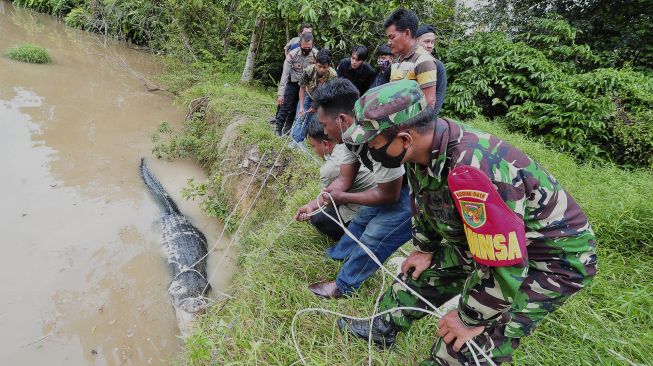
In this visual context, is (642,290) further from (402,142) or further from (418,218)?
(402,142)

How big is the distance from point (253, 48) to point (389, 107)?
25.1ft

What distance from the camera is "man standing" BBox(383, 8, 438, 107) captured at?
297cm

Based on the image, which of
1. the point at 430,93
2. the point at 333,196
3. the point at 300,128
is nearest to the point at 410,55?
the point at 430,93

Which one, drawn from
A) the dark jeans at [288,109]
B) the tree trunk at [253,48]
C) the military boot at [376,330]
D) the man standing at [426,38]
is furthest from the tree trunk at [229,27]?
the military boot at [376,330]

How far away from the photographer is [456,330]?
140 centimetres

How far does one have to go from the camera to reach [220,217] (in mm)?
4711

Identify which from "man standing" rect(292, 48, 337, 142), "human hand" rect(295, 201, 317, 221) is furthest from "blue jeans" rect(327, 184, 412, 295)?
"man standing" rect(292, 48, 337, 142)

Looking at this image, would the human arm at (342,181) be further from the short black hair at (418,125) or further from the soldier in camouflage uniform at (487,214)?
the short black hair at (418,125)

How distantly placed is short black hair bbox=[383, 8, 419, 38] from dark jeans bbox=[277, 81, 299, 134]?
226 centimetres

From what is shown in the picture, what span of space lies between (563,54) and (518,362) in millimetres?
6655

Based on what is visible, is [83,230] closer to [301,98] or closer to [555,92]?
[301,98]

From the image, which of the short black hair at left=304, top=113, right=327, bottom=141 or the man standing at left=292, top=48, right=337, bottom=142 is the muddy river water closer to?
the man standing at left=292, top=48, right=337, bottom=142

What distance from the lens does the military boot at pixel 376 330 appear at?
1955 mm

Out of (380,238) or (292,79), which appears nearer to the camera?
(380,238)
